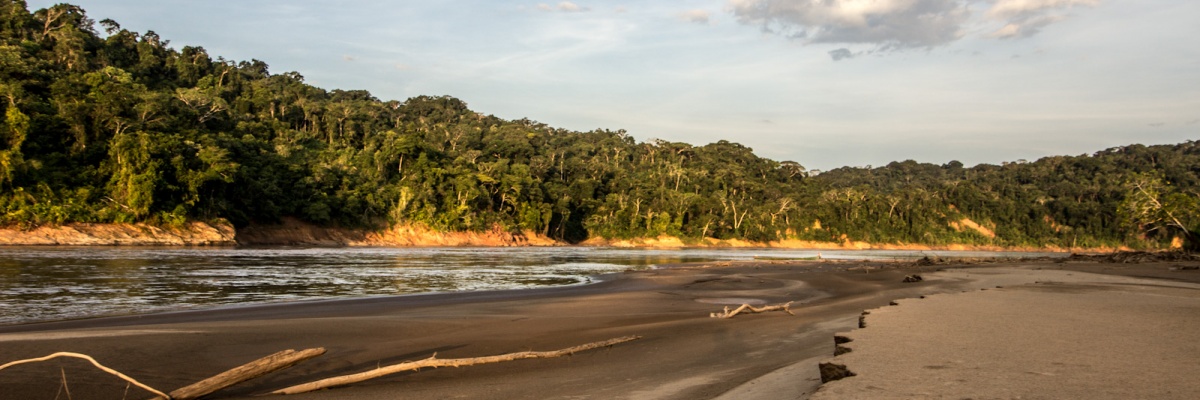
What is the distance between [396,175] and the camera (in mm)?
89438

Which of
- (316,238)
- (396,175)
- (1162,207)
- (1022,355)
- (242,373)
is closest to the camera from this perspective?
(1022,355)

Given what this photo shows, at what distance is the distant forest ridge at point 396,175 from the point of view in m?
51.5

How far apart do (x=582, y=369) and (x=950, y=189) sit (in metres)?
136

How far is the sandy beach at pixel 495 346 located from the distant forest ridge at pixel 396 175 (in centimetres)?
4664

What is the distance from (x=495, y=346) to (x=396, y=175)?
279ft

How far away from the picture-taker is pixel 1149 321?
25.2 feet

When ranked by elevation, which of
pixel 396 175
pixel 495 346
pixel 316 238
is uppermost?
pixel 396 175

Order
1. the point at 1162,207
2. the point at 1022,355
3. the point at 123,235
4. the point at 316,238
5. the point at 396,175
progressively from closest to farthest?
the point at 1022,355
the point at 1162,207
the point at 123,235
the point at 316,238
the point at 396,175

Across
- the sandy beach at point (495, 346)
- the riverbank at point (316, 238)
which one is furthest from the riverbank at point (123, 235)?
the sandy beach at point (495, 346)

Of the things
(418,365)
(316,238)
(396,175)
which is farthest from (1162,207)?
(396,175)

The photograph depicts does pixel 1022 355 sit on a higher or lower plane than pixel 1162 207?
lower

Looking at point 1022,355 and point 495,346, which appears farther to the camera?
point 495,346

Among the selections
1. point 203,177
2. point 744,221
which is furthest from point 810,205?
point 203,177

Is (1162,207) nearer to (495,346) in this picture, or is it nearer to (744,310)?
(744,310)
